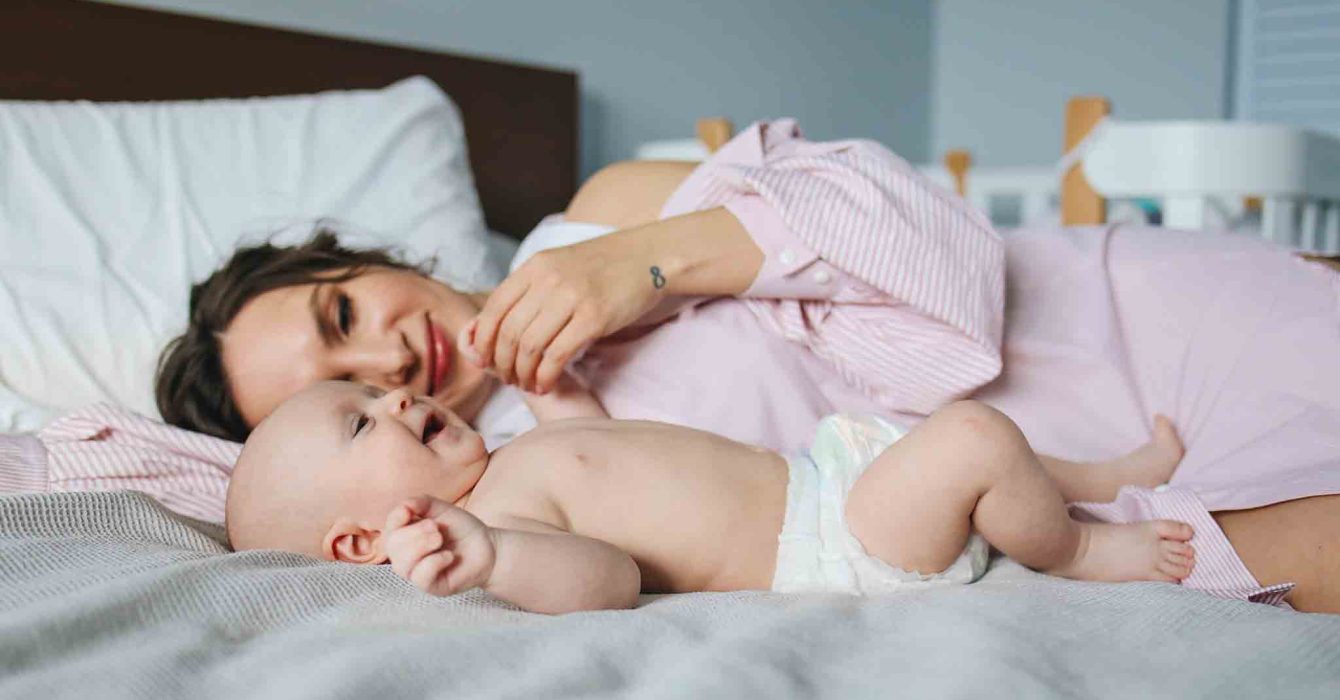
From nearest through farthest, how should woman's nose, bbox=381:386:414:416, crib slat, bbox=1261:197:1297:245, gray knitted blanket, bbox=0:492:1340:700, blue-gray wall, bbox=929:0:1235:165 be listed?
gray knitted blanket, bbox=0:492:1340:700, woman's nose, bbox=381:386:414:416, crib slat, bbox=1261:197:1297:245, blue-gray wall, bbox=929:0:1235:165

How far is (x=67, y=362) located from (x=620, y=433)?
68 centimetres

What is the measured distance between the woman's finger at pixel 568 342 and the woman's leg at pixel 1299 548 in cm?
56

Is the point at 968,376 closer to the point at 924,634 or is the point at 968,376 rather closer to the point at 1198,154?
the point at 924,634

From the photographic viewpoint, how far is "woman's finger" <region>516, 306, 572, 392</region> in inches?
38.1

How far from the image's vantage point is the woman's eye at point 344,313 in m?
1.11

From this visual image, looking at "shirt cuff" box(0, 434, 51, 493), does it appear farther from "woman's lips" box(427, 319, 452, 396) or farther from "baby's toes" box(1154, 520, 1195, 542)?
"baby's toes" box(1154, 520, 1195, 542)

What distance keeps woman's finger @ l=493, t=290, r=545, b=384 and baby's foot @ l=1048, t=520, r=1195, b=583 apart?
49cm

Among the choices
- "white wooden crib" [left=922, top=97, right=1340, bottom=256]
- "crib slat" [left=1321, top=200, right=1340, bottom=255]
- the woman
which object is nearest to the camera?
the woman

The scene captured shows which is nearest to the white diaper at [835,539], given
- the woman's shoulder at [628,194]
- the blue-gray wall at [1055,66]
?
the woman's shoulder at [628,194]

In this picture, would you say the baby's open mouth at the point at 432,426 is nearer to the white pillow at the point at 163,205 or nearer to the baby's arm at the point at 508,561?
the baby's arm at the point at 508,561

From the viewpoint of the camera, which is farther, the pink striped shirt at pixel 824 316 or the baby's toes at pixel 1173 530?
the pink striped shirt at pixel 824 316

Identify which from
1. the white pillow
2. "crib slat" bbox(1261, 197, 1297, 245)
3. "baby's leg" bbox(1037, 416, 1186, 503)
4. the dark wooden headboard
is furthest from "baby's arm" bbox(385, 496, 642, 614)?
"crib slat" bbox(1261, 197, 1297, 245)

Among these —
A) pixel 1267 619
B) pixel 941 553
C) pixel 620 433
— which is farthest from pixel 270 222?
pixel 1267 619

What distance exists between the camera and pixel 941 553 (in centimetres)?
80
